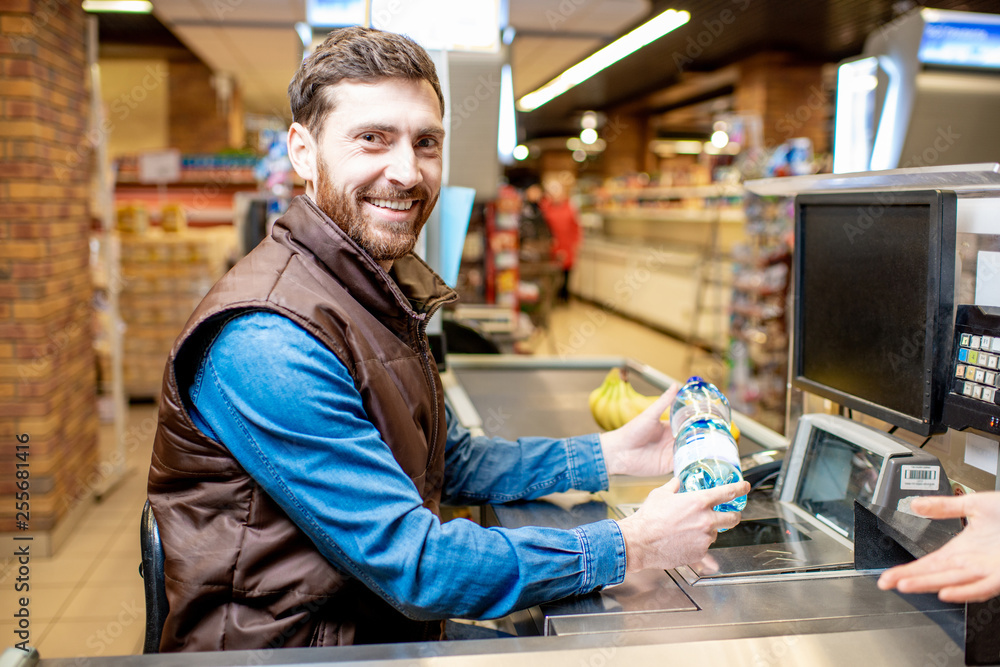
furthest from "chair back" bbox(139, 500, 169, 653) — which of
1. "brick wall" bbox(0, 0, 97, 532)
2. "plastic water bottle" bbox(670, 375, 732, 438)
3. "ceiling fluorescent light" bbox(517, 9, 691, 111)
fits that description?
"ceiling fluorescent light" bbox(517, 9, 691, 111)

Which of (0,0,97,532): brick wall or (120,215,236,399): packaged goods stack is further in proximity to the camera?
(120,215,236,399): packaged goods stack

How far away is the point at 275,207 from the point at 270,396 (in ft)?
13.4

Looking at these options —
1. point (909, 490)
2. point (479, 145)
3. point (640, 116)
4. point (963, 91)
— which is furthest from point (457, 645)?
point (640, 116)

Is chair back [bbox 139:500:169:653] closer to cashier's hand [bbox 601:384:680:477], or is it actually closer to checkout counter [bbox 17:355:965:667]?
checkout counter [bbox 17:355:965:667]

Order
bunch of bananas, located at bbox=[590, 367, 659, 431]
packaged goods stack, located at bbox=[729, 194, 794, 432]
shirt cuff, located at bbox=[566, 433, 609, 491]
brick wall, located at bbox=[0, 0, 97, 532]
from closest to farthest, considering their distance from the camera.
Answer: shirt cuff, located at bbox=[566, 433, 609, 491]
bunch of bananas, located at bbox=[590, 367, 659, 431]
brick wall, located at bbox=[0, 0, 97, 532]
packaged goods stack, located at bbox=[729, 194, 794, 432]

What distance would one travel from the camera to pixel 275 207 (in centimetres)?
488

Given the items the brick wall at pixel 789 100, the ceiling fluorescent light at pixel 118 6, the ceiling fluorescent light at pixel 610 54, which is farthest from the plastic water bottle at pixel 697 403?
the brick wall at pixel 789 100

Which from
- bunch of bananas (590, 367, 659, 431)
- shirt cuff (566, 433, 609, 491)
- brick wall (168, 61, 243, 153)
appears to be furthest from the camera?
brick wall (168, 61, 243, 153)

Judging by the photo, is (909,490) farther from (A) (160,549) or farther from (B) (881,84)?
(B) (881,84)

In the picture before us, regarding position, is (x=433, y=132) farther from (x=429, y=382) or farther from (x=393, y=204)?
(x=429, y=382)

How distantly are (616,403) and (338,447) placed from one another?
3.42ft

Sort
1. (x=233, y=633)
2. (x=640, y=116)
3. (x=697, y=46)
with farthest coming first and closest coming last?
(x=640, y=116) → (x=697, y=46) → (x=233, y=633)

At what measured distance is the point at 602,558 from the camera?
3.75 ft

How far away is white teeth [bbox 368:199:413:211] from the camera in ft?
4.27
